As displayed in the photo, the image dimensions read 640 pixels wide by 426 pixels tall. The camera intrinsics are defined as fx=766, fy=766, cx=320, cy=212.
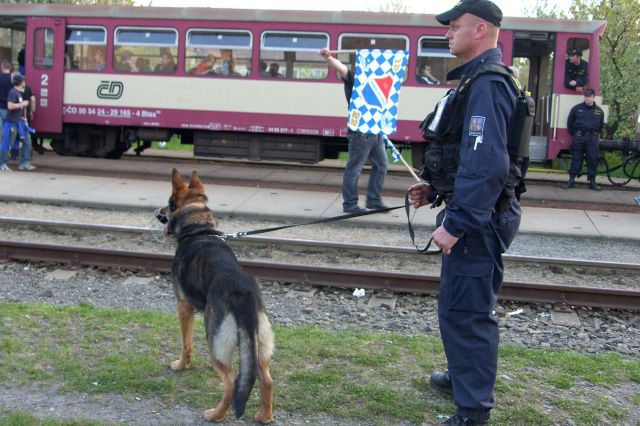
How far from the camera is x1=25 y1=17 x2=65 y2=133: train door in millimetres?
15969

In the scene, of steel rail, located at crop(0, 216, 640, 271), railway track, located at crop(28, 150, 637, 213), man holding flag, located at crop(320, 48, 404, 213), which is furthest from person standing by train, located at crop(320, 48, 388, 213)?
railway track, located at crop(28, 150, 637, 213)

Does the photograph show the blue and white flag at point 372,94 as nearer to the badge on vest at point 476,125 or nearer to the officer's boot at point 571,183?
the officer's boot at point 571,183

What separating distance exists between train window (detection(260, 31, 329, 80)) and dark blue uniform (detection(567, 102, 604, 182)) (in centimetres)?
478

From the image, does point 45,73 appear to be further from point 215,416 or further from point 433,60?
point 215,416

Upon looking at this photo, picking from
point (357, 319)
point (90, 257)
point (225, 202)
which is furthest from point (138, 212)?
point (357, 319)

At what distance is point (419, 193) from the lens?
4199 mm

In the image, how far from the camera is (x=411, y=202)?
14.0 ft

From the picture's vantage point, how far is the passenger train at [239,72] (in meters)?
14.6

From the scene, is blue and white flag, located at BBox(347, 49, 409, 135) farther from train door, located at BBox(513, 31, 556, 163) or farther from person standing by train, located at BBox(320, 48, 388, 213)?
train door, located at BBox(513, 31, 556, 163)

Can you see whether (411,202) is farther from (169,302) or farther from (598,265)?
(598,265)

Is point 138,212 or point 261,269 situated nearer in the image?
point 261,269

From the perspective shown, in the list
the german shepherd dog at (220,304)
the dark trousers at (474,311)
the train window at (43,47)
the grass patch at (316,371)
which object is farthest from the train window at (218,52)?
the dark trousers at (474,311)

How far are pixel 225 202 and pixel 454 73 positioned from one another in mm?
7611

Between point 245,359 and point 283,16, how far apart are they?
11.8 m
